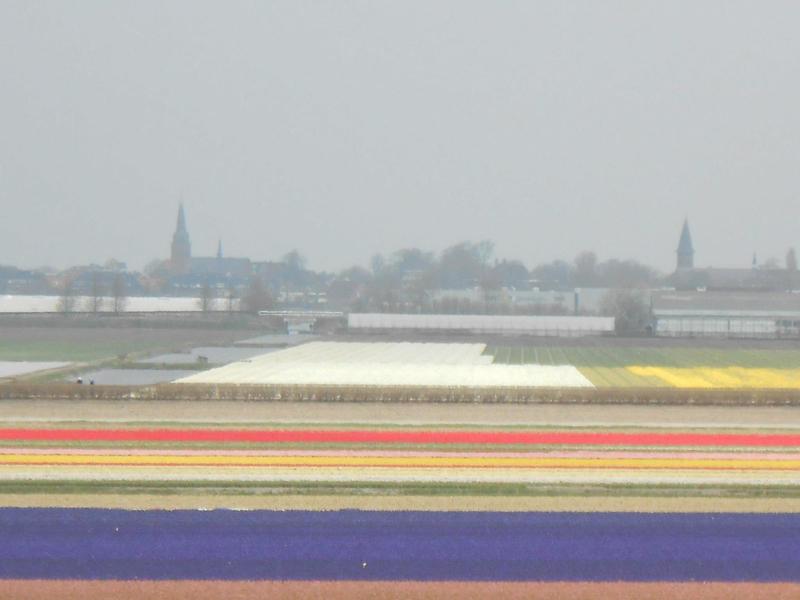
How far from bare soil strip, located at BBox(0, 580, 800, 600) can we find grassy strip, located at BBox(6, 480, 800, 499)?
18.9ft

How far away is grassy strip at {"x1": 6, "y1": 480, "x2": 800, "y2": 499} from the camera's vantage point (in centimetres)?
2066

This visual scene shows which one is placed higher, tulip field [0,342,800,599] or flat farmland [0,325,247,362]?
flat farmland [0,325,247,362]

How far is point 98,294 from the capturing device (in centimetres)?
13688

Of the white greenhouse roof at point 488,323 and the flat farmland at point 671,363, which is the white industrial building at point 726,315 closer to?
the white greenhouse roof at point 488,323

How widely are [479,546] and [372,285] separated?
15612 centimetres

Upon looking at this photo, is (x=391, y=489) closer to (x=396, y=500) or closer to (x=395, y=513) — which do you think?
(x=396, y=500)

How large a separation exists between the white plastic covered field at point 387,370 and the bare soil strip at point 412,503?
75.1 ft

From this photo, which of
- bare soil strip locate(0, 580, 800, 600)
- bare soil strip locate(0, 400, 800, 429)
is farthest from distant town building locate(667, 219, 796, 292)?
bare soil strip locate(0, 580, 800, 600)

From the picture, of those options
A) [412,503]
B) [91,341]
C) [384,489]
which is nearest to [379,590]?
[412,503]

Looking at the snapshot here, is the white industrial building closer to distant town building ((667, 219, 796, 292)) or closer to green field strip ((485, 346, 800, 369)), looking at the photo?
green field strip ((485, 346, 800, 369))

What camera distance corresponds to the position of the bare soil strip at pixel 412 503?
63.5ft

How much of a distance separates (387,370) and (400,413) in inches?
672

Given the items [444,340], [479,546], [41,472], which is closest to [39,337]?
[444,340]

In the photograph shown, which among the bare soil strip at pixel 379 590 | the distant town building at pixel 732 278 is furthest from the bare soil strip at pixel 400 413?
the distant town building at pixel 732 278
